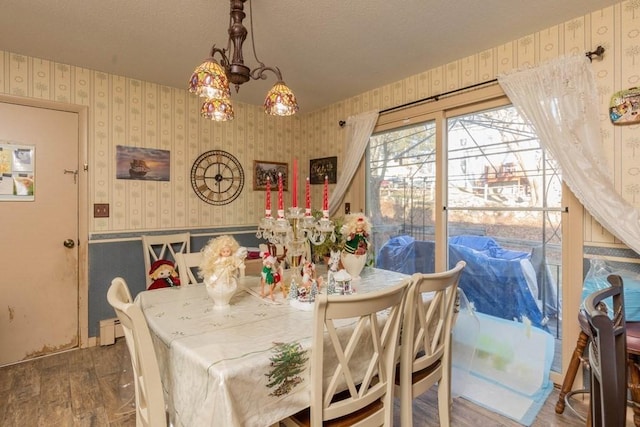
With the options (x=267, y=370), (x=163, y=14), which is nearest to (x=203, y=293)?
(x=267, y=370)

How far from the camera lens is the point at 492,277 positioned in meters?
2.69

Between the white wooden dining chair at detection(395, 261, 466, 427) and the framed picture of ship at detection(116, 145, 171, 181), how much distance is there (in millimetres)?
2878

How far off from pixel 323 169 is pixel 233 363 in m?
3.15

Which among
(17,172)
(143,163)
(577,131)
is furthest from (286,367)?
(17,172)

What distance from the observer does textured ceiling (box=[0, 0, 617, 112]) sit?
78.8 inches

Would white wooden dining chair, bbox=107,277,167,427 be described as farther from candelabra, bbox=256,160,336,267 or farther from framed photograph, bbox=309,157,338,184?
framed photograph, bbox=309,157,338,184

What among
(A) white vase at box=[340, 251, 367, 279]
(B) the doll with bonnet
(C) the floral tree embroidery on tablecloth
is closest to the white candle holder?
(B) the doll with bonnet

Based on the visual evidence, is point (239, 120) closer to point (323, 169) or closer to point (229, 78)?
point (323, 169)

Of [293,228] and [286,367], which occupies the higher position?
[293,228]

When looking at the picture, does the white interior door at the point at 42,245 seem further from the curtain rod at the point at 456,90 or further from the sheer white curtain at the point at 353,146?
the curtain rod at the point at 456,90

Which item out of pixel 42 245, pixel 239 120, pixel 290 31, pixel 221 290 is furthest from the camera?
pixel 239 120

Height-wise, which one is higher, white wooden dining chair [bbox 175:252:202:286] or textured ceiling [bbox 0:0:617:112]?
textured ceiling [bbox 0:0:617:112]

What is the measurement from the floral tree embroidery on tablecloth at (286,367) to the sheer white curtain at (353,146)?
262cm

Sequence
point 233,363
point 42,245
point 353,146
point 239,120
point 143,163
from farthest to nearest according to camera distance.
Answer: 1. point 239,120
2. point 353,146
3. point 143,163
4. point 42,245
5. point 233,363
